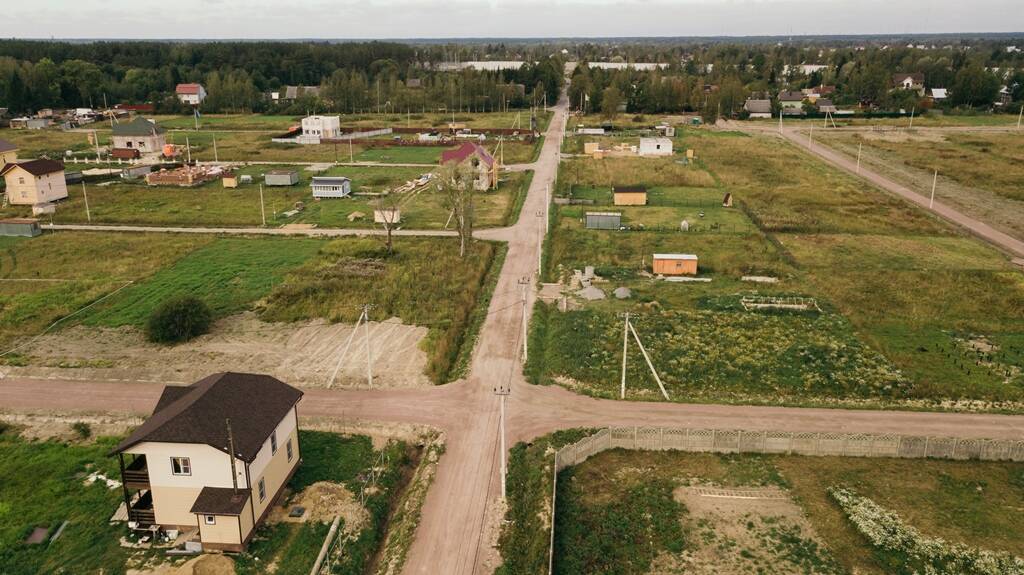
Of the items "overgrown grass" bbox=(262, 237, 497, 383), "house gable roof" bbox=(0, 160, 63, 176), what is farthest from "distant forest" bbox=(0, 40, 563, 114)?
"overgrown grass" bbox=(262, 237, 497, 383)

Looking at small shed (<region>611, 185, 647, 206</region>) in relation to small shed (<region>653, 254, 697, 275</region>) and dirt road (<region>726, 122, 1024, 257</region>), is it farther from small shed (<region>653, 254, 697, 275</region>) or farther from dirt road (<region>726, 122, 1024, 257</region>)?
dirt road (<region>726, 122, 1024, 257</region>)

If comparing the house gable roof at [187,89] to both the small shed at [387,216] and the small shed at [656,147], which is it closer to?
the small shed at [656,147]

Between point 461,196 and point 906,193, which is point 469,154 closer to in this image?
point 461,196

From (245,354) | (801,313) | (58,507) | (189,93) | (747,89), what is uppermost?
(747,89)

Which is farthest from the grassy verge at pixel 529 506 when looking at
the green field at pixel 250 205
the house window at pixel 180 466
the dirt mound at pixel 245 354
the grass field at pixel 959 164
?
the grass field at pixel 959 164

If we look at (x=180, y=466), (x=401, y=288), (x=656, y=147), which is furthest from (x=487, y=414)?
(x=656, y=147)

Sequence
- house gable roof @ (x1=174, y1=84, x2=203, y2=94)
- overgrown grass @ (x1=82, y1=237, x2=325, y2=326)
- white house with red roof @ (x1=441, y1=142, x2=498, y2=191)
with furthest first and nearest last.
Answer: house gable roof @ (x1=174, y1=84, x2=203, y2=94)
white house with red roof @ (x1=441, y1=142, x2=498, y2=191)
overgrown grass @ (x1=82, y1=237, x2=325, y2=326)
